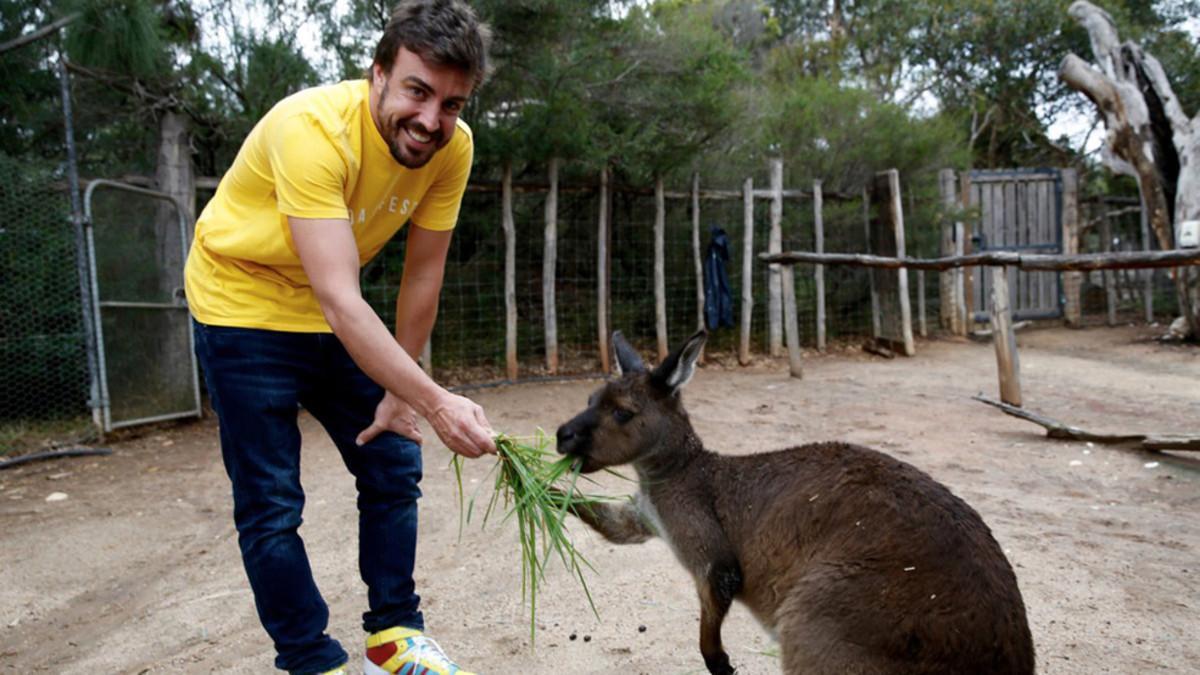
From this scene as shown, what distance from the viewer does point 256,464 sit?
96.7 inches

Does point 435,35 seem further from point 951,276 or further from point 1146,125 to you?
point 951,276

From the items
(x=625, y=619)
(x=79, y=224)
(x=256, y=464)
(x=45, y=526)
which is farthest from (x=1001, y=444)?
(x=79, y=224)

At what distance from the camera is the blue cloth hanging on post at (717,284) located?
418 inches

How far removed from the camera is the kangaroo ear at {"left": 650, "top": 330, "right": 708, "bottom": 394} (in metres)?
2.86

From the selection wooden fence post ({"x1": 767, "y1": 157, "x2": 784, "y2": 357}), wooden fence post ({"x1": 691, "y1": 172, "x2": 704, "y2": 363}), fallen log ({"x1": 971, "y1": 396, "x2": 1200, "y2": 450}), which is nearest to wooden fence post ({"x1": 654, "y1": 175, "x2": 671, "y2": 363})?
wooden fence post ({"x1": 691, "y1": 172, "x2": 704, "y2": 363})

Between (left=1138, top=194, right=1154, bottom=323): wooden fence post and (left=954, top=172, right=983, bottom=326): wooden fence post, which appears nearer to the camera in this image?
(left=954, top=172, right=983, bottom=326): wooden fence post

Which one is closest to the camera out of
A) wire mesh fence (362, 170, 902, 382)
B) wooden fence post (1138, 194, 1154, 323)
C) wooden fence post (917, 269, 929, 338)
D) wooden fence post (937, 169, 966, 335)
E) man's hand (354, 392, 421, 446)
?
man's hand (354, 392, 421, 446)

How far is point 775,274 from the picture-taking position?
11219 millimetres

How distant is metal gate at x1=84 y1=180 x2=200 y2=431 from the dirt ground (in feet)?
1.20

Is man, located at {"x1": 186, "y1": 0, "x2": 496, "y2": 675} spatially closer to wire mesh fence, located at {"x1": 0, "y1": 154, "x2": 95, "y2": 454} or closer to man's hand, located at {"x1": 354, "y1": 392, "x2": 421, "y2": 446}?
man's hand, located at {"x1": 354, "y1": 392, "x2": 421, "y2": 446}

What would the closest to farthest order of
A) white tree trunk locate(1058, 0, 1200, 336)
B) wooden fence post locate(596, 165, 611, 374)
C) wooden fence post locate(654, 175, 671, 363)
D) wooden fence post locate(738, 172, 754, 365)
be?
wooden fence post locate(596, 165, 611, 374) < wooden fence post locate(654, 175, 671, 363) < wooden fence post locate(738, 172, 754, 365) < white tree trunk locate(1058, 0, 1200, 336)

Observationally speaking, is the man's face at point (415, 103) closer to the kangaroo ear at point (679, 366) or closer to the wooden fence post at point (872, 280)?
the kangaroo ear at point (679, 366)

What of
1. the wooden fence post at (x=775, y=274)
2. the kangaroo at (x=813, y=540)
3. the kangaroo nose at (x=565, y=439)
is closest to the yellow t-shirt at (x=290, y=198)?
the kangaroo nose at (x=565, y=439)

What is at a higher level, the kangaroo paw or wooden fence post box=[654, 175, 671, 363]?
wooden fence post box=[654, 175, 671, 363]
